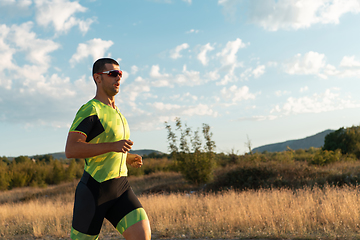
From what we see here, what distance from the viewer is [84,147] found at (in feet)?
7.62

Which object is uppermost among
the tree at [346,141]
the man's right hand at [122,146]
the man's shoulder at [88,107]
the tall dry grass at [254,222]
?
the man's shoulder at [88,107]

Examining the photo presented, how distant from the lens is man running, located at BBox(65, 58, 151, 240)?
8.13 ft

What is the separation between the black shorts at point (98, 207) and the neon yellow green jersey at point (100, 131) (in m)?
0.08

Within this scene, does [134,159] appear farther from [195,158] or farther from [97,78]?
[195,158]

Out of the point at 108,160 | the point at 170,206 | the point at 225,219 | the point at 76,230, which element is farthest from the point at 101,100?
the point at 170,206

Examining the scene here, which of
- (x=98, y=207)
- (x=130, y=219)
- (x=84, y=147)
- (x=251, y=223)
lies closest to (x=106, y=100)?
(x=84, y=147)

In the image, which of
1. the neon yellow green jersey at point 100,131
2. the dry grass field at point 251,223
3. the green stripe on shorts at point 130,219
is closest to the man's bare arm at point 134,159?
the neon yellow green jersey at point 100,131

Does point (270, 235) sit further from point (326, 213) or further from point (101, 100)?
point (101, 100)

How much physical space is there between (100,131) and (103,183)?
472 millimetres

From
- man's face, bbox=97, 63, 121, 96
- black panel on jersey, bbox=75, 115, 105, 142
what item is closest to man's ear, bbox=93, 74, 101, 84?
man's face, bbox=97, 63, 121, 96

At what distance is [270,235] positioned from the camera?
6.32 m

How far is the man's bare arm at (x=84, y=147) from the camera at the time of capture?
7.61 ft

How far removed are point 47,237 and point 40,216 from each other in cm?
251

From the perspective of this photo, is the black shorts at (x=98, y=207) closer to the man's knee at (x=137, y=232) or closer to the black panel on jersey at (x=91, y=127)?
the man's knee at (x=137, y=232)
